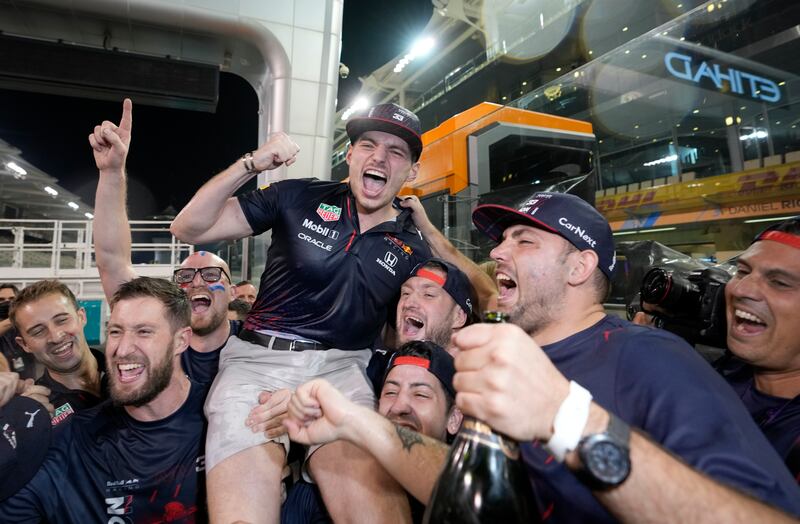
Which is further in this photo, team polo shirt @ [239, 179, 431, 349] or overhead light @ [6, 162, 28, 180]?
overhead light @ [6, 162, 28, 180]

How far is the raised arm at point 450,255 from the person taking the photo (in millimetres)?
2762

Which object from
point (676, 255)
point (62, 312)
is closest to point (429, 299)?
point (676, 255)

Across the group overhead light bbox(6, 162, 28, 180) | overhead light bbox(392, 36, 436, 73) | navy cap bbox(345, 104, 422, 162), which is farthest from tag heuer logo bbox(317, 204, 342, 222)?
overhead light bbox(6, 162, 28, 180)

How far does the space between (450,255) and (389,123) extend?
1002 millimetres

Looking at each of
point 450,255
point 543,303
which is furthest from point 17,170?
point 543,303

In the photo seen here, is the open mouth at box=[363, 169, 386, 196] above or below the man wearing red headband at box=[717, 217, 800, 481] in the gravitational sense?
above

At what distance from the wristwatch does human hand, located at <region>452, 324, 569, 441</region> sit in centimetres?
7

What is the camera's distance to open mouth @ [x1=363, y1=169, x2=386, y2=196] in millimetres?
2369

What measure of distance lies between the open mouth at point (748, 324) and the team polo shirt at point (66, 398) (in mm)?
3209

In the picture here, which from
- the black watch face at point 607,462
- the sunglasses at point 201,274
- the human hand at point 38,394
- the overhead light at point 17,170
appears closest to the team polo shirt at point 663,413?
the black watch face at point 607,462

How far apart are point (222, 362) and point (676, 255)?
3194mm

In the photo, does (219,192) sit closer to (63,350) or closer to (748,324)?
(63,350)

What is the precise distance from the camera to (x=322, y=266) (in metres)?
2.22

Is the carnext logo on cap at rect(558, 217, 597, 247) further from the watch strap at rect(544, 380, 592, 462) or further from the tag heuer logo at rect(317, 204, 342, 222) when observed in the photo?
the tag heuer logo at rect(317, 204, 342, 222)
